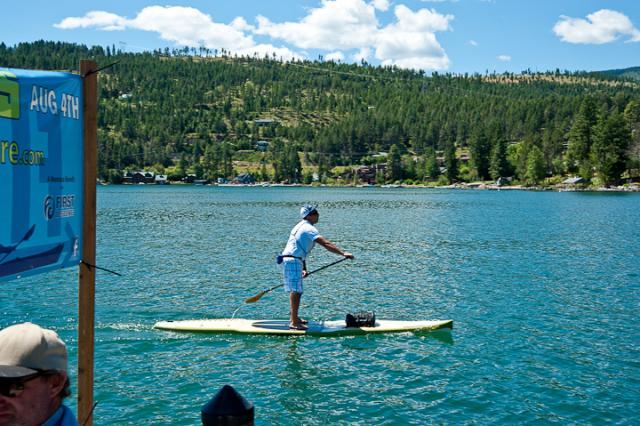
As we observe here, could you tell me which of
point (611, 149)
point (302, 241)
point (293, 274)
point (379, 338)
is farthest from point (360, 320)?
point (611, 149)

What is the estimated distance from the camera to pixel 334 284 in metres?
26.5

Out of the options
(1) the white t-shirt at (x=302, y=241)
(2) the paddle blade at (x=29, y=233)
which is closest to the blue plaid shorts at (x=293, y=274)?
(1) the white t-shirt at (x=302, y=241)

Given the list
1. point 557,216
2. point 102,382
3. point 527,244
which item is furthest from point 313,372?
point 557,216

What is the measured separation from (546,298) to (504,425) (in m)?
13.4

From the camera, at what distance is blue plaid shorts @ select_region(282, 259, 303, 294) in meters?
15.3

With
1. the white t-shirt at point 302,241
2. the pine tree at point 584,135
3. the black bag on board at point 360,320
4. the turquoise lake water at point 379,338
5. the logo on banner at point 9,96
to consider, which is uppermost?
the pine tree at point 584,135

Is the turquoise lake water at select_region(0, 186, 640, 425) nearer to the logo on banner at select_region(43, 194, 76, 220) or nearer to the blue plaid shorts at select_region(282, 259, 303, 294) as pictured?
the blue plaid shorts at select_region(282, 259, 303, 294)

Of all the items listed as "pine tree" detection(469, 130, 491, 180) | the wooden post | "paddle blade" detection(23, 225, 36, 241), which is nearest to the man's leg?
the wooden post

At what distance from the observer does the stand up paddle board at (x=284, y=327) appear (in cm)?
1641

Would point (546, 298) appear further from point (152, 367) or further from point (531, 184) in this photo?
point (531, 184)

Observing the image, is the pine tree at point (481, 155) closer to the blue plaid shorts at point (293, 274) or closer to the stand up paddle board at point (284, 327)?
the stand up paddle board at point (284, 327)

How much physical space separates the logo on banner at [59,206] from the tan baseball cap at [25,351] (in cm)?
264

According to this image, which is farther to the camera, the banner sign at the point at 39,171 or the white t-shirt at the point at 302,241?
the white t-shirt at the point at 302,241

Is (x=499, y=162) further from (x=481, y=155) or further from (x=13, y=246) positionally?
(x=13, y=246)
